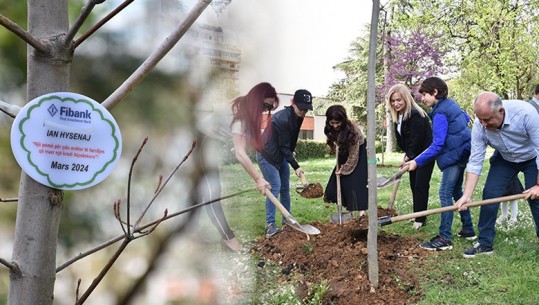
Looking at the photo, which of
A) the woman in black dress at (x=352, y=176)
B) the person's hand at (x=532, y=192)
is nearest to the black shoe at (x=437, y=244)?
the woman in black dress at (x=352, y=176)

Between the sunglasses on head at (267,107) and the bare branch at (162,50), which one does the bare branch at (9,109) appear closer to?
the bare branch at (162,50)

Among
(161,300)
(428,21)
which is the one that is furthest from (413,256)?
(428,21)

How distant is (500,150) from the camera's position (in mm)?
2604

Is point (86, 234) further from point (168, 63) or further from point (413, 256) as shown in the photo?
point (413, 256)

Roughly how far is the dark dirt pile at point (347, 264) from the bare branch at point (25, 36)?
5.57 feet

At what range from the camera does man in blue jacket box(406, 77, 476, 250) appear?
2906 mm

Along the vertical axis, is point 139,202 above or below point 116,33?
below

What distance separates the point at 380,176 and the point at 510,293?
1.61 meters

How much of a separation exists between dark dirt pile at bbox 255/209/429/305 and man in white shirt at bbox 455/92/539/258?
0.43 metres

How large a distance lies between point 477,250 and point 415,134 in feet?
2.67

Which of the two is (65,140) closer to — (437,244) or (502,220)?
(437,244)

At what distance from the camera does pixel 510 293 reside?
2311mm

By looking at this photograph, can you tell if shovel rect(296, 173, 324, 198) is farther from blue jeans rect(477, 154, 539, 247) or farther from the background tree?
the background tree

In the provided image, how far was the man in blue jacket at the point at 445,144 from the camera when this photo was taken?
291 cm
